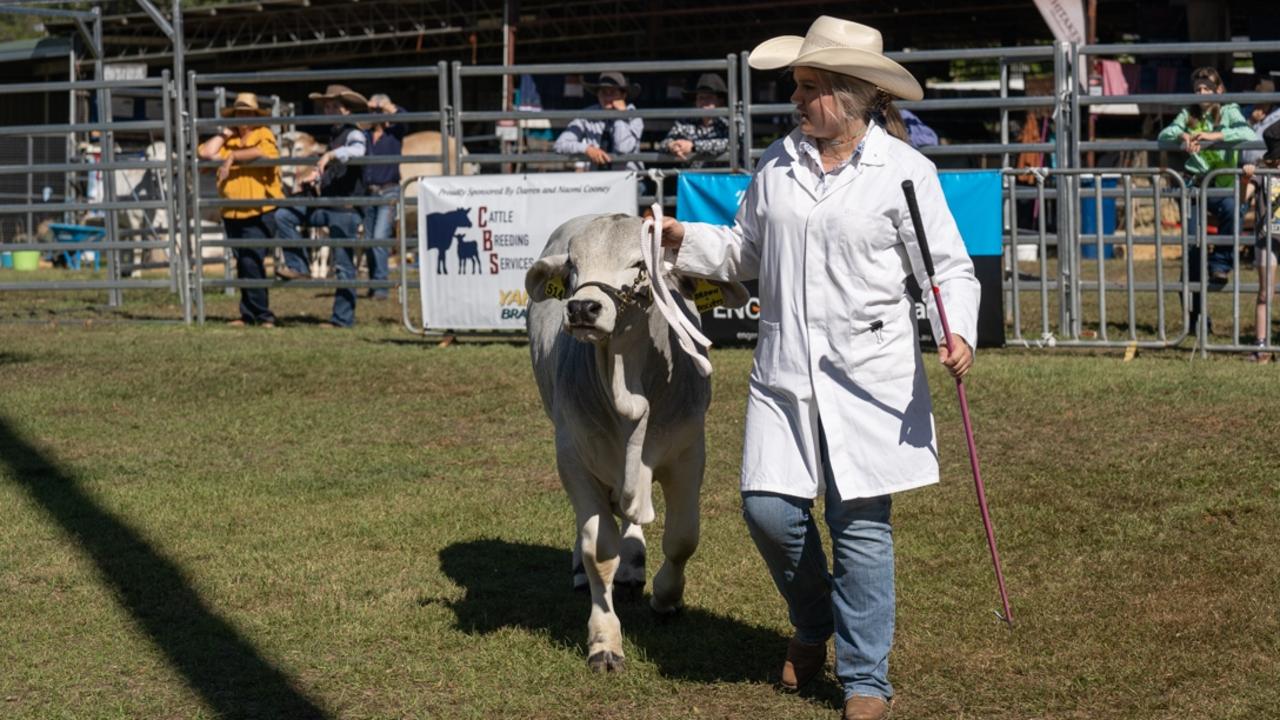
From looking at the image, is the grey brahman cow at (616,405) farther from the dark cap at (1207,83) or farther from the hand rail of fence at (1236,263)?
the dark cap at (1207,83)

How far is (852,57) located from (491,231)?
29.2 feet

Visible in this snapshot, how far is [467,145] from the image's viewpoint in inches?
1141

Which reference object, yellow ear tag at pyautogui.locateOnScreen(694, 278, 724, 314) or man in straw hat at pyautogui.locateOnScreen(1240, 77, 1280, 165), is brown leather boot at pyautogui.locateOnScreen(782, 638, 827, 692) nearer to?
yellow ear tag at pyautogui.locateOnScreen(694, 278, 724, 314)

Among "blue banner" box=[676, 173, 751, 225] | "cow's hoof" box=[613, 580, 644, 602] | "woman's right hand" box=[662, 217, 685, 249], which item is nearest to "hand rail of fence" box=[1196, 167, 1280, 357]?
"blue banner" box=[676, 173, 751, 225]

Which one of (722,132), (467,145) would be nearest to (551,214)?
(722,132)

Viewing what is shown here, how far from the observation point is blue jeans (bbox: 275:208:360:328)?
50.6 feet

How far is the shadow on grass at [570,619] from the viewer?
5.85 m

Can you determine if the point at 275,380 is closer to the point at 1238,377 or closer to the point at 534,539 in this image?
the point at 534,539

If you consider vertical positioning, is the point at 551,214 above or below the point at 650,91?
below

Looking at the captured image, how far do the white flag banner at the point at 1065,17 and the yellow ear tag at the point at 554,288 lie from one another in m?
13.7

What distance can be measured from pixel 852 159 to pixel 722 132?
9.23m

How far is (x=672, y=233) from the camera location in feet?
17.8

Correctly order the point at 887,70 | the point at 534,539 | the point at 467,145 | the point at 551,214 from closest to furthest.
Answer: the point at 887,70, the point at 534,539, the point at 551,214, the point at 467,145

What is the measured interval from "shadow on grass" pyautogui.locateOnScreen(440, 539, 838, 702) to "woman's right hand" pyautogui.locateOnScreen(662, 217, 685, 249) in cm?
154
